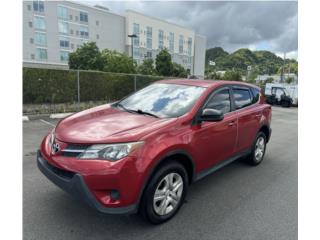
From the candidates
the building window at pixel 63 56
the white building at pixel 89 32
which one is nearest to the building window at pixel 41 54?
the white building at pixel 89 32

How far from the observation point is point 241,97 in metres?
4.30

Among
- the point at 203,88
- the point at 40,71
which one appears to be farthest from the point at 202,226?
the point at 40,71

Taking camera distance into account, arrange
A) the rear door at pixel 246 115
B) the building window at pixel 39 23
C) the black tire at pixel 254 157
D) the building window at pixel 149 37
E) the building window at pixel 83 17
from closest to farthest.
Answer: the rear door at pixel 246 115, the black tire at pixel 254 157, the building window at pixel 39 23, the building window at pixel 83 17, the building window at pixel 149 37

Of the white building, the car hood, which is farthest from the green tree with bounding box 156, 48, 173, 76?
the car hood

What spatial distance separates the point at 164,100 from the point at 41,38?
5025cm

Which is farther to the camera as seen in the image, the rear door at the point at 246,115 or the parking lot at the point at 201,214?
the rear door at the point at 246,115

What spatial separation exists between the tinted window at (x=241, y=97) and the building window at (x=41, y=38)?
49.7m

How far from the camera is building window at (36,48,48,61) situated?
151 feet

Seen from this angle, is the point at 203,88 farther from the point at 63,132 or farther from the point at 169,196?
the point at 63,132

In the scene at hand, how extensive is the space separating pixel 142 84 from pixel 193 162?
11627 mm

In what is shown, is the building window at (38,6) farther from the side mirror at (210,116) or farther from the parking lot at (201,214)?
the side mirror at (210,116)

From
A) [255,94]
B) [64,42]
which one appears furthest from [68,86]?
[64,42]

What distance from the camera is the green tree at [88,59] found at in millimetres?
34344

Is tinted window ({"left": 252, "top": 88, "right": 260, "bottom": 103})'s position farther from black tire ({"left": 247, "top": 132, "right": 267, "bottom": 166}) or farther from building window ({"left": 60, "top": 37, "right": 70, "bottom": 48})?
building window ({"left": 60, "top": 37, "right": 70, "bottom": 48})
